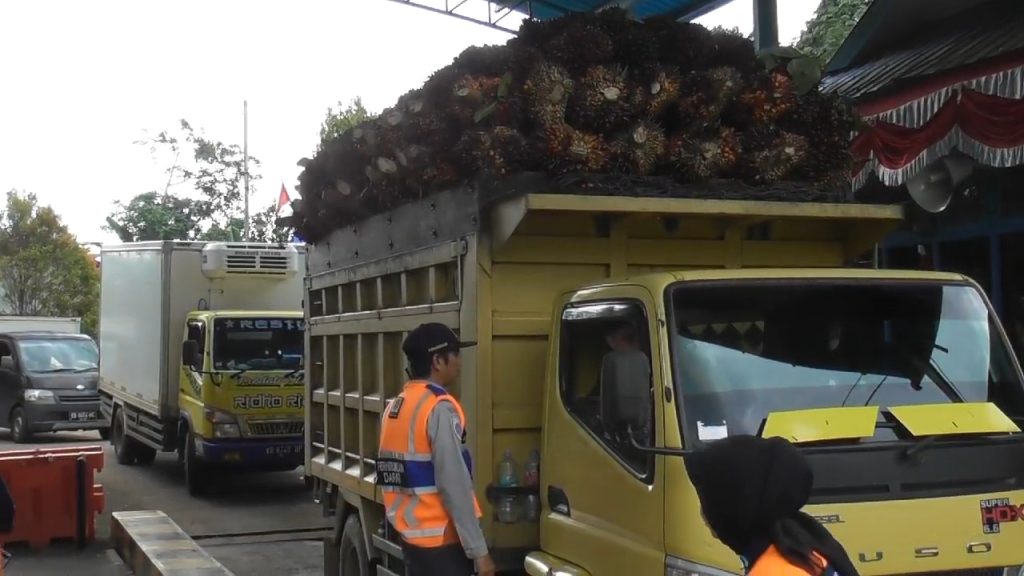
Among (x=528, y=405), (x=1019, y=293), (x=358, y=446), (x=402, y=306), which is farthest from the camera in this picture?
(x=1019, y=293)

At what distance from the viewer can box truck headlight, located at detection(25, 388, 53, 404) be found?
19.2 metres

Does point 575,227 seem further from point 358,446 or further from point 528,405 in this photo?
point 358,446

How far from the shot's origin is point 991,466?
3.87 metres

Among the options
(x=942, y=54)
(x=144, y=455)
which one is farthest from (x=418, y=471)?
(x=144, y=455)

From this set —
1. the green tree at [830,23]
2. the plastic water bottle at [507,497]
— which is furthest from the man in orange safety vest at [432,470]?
the green tree at [830,23]

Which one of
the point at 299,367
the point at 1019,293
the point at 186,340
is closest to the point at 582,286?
the point at 1019,293

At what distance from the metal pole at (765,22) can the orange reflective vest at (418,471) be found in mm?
10673

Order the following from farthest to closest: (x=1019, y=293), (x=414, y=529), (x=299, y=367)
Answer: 1. (x=299, y=367)
2. (x=1019, y=293)
3. (x=414, y=529)

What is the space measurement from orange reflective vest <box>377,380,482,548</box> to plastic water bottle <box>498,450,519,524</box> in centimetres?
20

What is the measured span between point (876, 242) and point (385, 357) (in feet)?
8.84

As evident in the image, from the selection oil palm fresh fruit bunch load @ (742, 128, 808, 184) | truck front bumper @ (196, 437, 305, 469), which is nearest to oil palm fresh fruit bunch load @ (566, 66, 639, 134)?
oil palm fresh fruit bunch load @ (742, 128, 808, 184)

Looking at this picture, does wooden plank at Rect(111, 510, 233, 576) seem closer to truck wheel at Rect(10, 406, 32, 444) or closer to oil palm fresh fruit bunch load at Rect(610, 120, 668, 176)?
oil palm fresh fruit bunch load at Rect(610, 120, 668, 176)

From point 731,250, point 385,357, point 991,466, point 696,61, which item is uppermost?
point 696,61

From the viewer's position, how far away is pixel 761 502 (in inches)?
84.0
